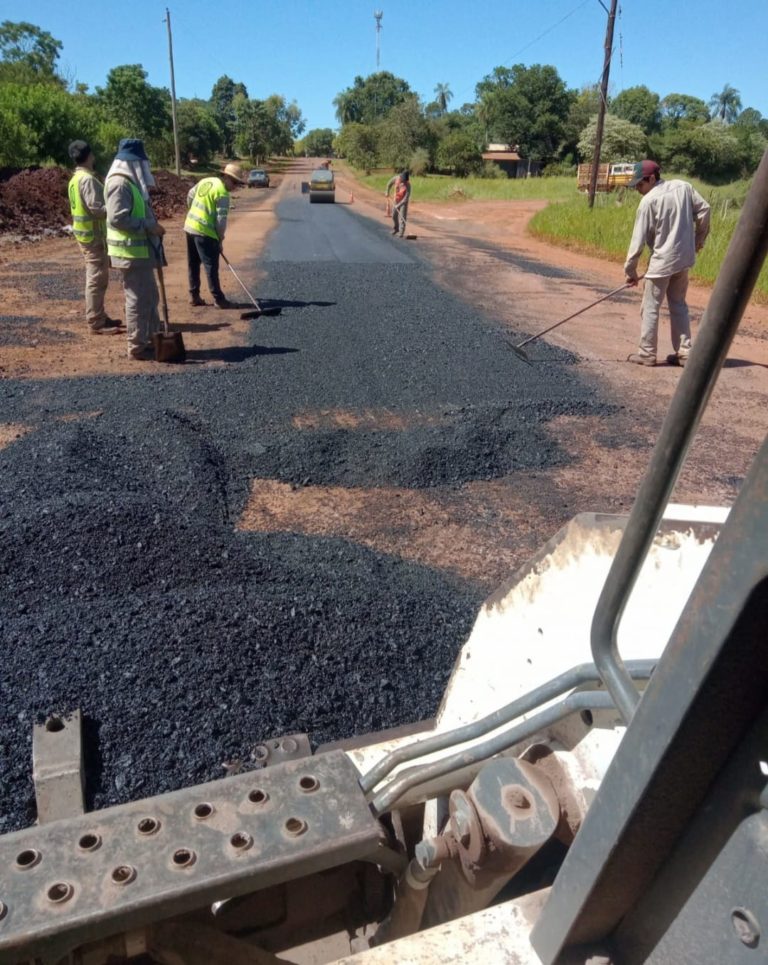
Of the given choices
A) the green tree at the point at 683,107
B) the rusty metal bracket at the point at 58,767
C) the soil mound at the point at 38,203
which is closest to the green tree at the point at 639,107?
the green tree at the point at 683,107

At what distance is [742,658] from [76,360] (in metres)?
7.87

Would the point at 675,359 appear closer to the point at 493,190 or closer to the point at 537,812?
the point at 537,812

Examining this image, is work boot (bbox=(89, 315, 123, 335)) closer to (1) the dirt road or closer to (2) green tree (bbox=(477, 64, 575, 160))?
(1) the dirt road

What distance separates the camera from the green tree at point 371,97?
107 metres

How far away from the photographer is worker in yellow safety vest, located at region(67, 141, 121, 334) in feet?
25.5

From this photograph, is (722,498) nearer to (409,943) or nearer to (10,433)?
(409,943)

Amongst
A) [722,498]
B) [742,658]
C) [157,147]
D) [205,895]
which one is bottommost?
[722,498]

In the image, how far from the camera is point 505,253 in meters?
17.7

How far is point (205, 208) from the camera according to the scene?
9320mm

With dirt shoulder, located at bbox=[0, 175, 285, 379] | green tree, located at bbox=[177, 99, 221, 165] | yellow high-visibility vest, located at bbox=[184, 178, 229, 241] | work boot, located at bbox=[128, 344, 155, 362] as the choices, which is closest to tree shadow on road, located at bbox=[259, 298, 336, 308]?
dirt shoulder, located at bbox=[0, 175, 285, 379]

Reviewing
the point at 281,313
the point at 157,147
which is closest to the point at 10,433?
the point at 281,313

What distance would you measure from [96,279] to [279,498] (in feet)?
16.4

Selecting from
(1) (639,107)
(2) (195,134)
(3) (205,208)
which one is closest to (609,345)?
(3) (205,208)

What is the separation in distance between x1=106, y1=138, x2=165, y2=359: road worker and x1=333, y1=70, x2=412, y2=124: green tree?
10549 cm
